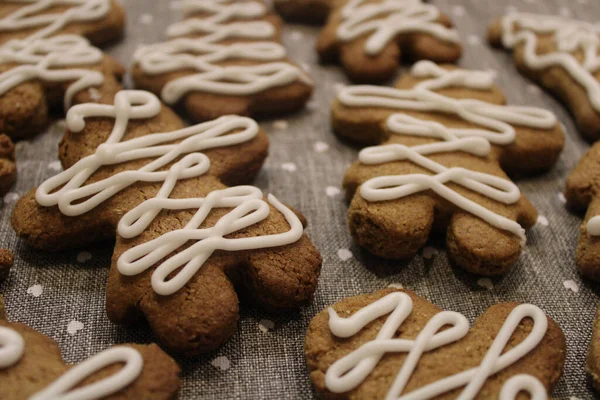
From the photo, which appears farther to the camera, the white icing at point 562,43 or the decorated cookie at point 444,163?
the white icing at point 562,43

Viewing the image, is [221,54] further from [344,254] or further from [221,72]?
[344,254]

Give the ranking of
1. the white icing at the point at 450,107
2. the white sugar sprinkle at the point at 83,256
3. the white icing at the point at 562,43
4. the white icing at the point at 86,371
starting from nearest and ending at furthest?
1. the white icing at the point at 86,371
2. the white sugar sprinkle at the point at 83,256
3. the white icing at the point at 450,107
4. the white icing at the point at 562,43

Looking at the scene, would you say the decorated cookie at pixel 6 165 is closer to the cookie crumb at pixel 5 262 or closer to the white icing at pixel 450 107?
the cookie crumb at pixel 5 262

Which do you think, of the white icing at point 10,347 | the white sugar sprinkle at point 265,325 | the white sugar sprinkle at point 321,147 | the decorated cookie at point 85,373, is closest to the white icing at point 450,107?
the white sugar sprinkle at point 321,147

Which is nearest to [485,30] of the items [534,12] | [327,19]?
[534,12]

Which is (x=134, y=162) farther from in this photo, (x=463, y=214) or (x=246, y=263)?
(x=463, y=214)

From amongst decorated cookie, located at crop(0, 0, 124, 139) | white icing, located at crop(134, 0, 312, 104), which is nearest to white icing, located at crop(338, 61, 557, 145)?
white icing, located at crop(134, 0, 312, 104)

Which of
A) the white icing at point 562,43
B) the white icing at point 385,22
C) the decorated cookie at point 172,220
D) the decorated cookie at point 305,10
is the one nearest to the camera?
the decorated cookie at point 172,220
